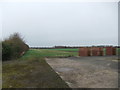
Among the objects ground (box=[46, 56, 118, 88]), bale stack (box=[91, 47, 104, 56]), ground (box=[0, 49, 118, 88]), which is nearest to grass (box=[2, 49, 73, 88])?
ground (box=[0, 49, 118, 88])

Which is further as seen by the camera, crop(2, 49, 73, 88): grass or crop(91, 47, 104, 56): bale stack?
crop(91, 47, 104, 56): bale stack

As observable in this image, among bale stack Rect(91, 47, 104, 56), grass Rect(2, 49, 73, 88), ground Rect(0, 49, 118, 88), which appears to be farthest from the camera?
bale stack Rect(91, 47, 104, 56)

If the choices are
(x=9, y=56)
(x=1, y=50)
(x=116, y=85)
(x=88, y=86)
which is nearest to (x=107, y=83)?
(x=116, y=85)

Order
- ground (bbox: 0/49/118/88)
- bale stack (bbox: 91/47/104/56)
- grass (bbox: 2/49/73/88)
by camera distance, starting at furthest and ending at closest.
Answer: bale stack (bbox: 91/47/104/56)
ground (bbox: 0/49/118/88)
grass (bbox: 2/49/73/88)

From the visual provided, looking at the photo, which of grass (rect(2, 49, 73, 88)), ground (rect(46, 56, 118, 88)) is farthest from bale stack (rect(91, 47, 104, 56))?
grass (rect(2, 49, 73, 88))

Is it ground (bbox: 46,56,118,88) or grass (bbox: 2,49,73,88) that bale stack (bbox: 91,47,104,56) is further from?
grass (bbox: 2,49,73,88)

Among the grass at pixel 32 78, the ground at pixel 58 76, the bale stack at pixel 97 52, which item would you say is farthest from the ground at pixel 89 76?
the bale stack at pixel 97 52

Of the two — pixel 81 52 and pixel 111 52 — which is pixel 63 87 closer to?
pixel 81 52

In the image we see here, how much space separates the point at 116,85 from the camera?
15.9 ft

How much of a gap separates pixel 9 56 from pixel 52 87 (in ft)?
32.9

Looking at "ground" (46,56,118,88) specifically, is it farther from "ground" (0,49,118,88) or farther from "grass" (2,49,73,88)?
"grass" (2,49,73,88)

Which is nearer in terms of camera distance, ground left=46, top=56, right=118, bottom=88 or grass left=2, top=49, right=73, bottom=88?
grass left=2, top=49, right=73, bottom=88

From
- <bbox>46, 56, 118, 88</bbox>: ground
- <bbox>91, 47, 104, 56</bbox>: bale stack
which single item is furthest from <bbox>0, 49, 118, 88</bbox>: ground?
<bbox>91, 47, 104, 56</bbox>: bale stack

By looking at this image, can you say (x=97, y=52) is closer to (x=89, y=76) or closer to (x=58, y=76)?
(x=89, y=76)
